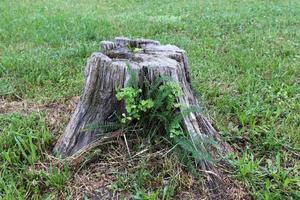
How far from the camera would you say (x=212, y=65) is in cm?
403

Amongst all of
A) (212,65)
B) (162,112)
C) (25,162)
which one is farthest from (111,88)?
(212,65)

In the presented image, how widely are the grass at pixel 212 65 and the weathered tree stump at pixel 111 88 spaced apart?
26 cm

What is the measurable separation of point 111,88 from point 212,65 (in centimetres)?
199

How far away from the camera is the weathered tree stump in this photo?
226cm

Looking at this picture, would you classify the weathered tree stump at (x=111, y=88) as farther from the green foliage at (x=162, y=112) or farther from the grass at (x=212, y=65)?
the grass at (x=212, y=65)

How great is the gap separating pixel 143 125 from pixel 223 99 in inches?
43.3

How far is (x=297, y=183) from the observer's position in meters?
2.19

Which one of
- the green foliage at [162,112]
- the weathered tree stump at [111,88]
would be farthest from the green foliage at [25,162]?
the green foliage at [162,112]

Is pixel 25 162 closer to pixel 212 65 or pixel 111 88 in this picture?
pixel 111 88

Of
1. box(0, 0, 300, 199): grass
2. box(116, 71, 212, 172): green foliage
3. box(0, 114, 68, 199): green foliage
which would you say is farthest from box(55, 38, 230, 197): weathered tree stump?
box(0, 0, 300, 199): grass

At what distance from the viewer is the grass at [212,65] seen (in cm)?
244

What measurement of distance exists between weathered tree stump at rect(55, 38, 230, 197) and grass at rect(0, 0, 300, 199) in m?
0.26

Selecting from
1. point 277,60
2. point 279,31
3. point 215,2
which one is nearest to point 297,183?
point 277,60

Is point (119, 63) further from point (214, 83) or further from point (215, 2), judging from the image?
point (215, 2)
